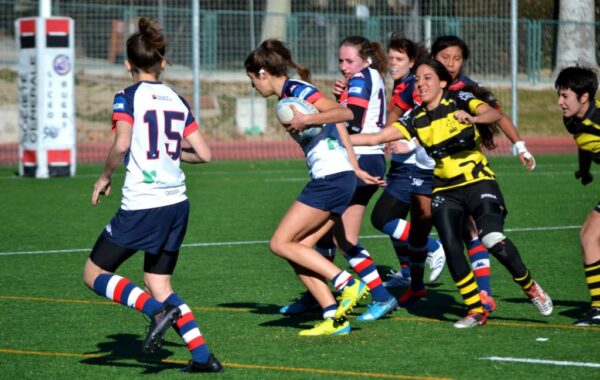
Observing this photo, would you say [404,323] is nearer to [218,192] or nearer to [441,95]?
[441,95]

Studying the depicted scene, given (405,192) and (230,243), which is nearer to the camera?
(405,192)

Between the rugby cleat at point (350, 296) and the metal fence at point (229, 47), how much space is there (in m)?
19.8

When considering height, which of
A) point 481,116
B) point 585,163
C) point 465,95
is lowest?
point 585,163

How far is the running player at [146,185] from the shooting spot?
6.64m

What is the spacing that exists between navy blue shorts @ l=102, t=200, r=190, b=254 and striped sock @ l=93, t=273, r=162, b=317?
21cm

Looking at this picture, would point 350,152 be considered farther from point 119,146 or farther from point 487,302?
point 119,146

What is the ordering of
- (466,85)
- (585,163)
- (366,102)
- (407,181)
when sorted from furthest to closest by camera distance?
(407,181), (366,102), (585,163), (466,85)

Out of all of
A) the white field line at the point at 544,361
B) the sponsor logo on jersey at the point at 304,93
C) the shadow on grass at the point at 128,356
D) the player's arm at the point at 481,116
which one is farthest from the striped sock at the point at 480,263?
the shadow on grass at the point at 128,356

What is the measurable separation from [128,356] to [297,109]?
1904 millimetres

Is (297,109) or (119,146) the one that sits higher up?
(297,109)

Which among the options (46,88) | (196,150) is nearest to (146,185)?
(196,150)

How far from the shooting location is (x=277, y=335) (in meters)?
7.93

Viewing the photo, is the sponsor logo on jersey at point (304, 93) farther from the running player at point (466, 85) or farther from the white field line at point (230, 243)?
the white field line at point (230, 243)

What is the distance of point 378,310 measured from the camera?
847cm
